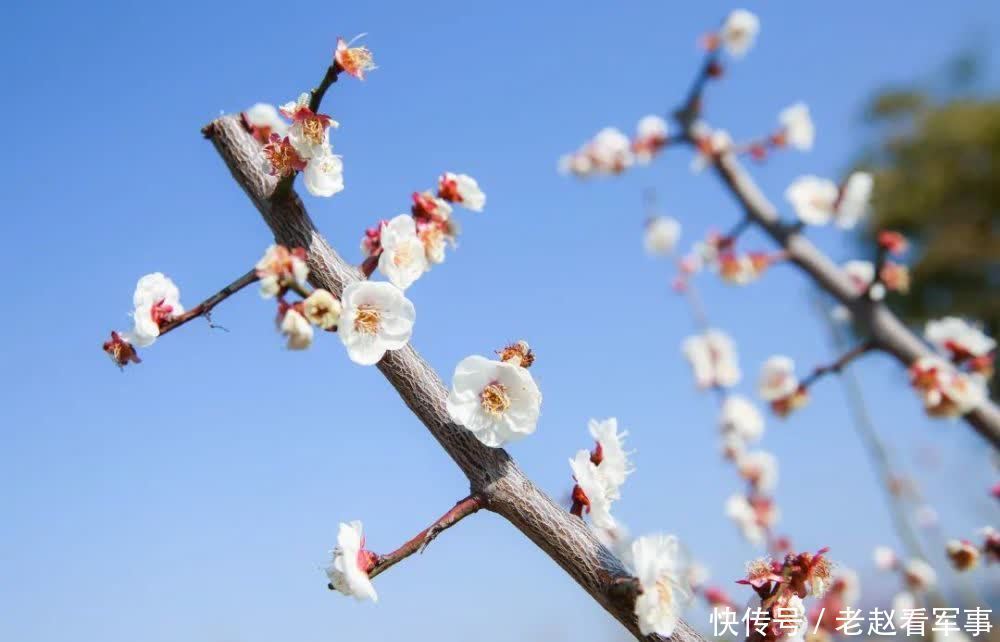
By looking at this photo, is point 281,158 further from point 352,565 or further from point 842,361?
point 842,361

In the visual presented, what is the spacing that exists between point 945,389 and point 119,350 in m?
1.55

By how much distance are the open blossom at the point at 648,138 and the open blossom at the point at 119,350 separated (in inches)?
82.6

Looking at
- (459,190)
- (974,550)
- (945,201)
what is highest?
(945,201)

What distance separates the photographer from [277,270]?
1.72ft

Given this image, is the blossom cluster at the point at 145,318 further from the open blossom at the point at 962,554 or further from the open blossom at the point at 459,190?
the open blossom at the point at 962,554

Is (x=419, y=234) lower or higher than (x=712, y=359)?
lower

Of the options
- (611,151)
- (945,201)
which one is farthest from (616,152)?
(945,201)

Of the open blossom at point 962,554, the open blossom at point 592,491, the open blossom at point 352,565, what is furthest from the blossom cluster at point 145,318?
the open blossom at point 962,554

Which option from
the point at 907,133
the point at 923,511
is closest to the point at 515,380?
the point at 923,511

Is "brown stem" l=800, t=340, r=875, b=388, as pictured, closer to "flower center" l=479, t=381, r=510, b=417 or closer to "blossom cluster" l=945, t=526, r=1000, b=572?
"blossom cluster" l=945, t=526, r=1000, b=572

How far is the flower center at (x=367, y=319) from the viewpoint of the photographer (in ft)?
1.89

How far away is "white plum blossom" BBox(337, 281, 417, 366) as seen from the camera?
578 mm

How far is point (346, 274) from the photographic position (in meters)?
0.62

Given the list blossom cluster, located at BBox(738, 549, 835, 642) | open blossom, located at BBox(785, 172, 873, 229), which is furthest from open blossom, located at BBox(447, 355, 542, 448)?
open blossom, located at BBox(785, 172, 873, 229)
